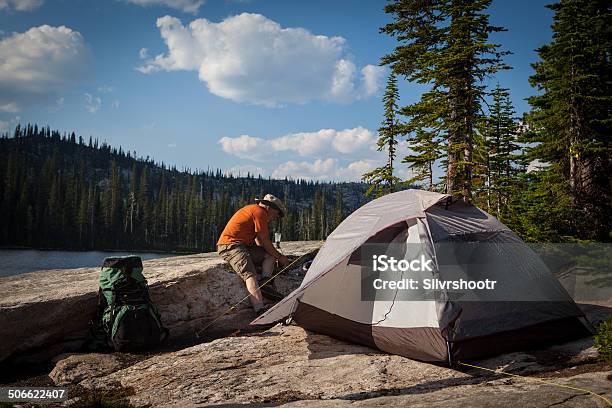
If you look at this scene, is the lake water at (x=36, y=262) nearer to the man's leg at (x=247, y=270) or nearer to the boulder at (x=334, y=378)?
the man's leg at (x=247, y=270)

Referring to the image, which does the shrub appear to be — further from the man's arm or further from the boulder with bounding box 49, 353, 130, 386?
the boulder with bounding box 49, 353, 130, 386

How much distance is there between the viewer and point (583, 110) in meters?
11.8

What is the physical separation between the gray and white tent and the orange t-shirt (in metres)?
1.83

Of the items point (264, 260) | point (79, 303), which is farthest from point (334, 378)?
point (79, 303)

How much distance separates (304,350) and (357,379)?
1490 mm

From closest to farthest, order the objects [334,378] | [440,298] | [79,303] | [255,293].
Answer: [334,378] < [440,298] < [79,303] < [255,293]

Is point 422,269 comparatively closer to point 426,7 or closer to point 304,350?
point 304,350

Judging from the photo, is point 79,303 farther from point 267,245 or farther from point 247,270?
point 267,245

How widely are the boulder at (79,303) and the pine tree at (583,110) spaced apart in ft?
29.4

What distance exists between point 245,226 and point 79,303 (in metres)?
3.40

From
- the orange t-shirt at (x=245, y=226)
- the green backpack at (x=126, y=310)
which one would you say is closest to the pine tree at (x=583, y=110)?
the orange t-shirt at (x=245, y=226)

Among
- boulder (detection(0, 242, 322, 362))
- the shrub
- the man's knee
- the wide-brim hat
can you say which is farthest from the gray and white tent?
boulder (detection(0, 242, 322, 362))

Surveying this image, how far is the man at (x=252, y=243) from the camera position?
27.9ft

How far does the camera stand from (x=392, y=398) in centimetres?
420
